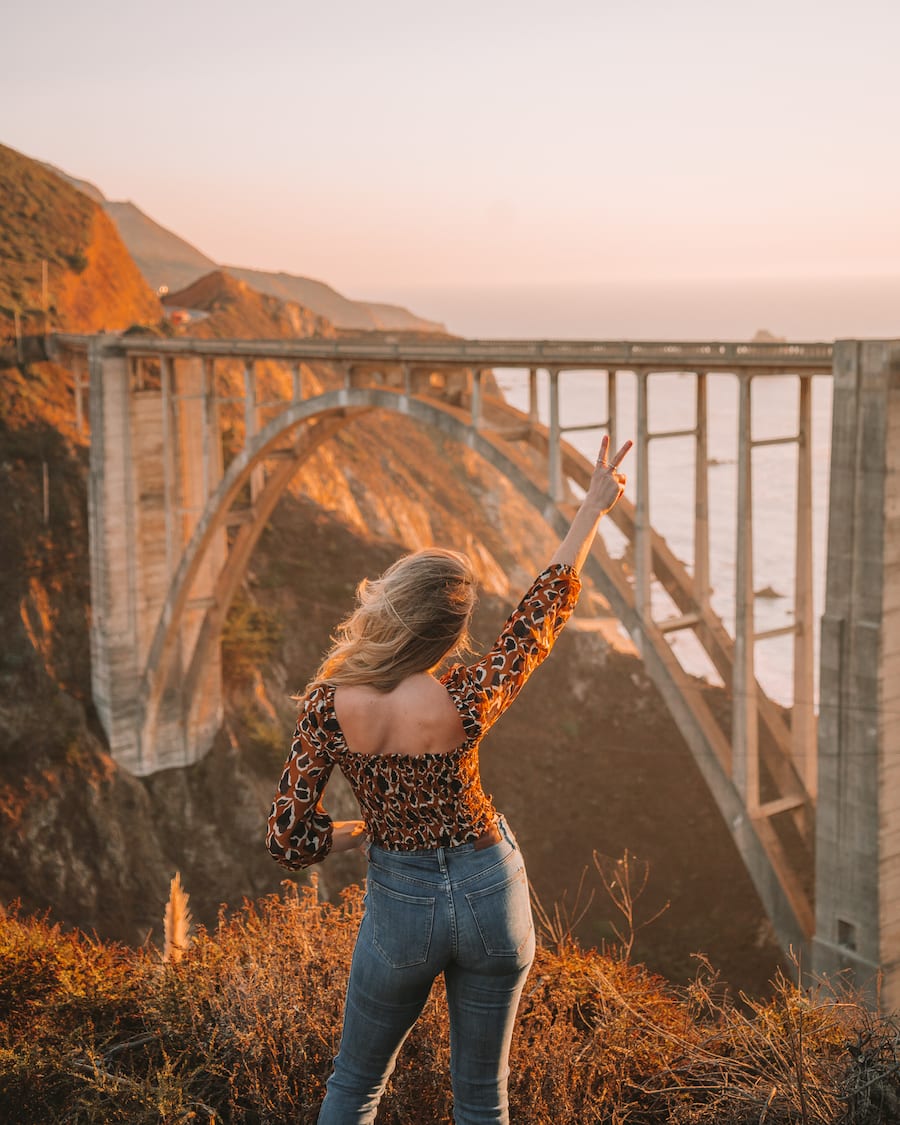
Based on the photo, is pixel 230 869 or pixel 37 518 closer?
pixel 230 869

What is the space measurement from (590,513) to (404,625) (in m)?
0.85

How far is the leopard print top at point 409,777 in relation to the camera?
2.99 m

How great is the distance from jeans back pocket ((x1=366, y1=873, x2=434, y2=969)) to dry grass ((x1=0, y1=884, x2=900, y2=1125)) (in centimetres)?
165

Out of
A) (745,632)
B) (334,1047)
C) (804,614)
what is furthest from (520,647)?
(804,614)

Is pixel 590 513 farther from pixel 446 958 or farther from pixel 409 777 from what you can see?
pixel 446 958

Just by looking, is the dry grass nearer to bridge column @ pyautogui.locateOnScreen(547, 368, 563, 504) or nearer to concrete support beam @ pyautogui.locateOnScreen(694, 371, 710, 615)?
concrete support beam @ pyautogui.locateOnScreen(694, 371, 710, 615)

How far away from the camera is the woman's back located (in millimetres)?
2939

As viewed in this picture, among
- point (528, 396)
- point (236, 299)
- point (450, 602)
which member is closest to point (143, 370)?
point (528, 396)

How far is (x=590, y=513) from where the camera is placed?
3551 millimetres

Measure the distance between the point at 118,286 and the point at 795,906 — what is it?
29141mm

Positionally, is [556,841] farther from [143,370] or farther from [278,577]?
[143,370]

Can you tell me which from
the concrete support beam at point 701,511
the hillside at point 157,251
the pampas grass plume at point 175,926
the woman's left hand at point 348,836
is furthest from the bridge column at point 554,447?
the hillside at point 157,251

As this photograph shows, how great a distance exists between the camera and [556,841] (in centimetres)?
2297

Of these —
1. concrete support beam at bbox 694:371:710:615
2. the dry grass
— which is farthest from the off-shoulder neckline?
concrete support beam at bbox 694:371:710:615
